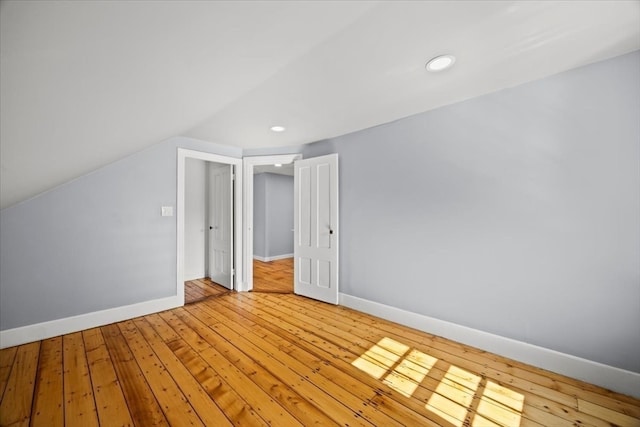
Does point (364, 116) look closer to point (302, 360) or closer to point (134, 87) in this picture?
point (134, 87)

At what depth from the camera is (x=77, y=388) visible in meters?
1.82

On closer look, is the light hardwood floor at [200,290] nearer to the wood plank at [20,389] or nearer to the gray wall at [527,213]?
the wood plank at [20,389]

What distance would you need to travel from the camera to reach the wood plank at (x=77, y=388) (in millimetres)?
1564

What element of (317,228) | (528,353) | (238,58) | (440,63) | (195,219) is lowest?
(528,353)

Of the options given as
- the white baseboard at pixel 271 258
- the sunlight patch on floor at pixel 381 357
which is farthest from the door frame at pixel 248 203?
the white baseboard at pixel 271 258

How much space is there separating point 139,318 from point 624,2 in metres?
4.75

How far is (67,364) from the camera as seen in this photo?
2102mm

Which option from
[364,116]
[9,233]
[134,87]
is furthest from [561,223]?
[9,233]

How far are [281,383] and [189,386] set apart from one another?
66 centimetres

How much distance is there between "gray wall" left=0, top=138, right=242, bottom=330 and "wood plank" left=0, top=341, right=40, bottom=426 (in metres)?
0.42

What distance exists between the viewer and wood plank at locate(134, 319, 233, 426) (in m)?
1.56

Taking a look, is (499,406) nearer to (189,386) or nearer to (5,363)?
(189,386)

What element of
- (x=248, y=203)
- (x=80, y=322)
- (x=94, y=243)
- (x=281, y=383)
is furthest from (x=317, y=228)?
(x=80, y=322)

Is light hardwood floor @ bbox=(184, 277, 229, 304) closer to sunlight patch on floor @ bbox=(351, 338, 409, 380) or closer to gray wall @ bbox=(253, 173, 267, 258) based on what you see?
gray wall @ bbox=(253, 173, 267, 258)
